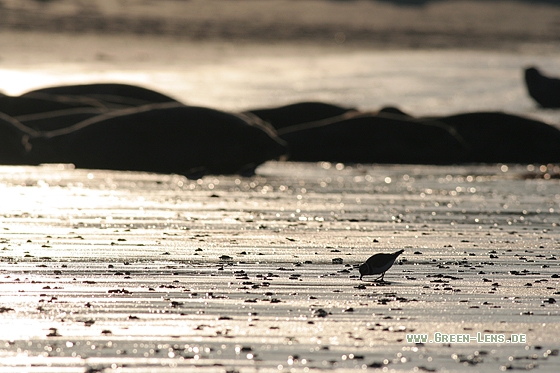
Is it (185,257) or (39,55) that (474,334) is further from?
(39,55)

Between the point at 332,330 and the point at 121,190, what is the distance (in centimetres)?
1124

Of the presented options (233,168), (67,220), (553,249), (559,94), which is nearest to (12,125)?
(233,168)

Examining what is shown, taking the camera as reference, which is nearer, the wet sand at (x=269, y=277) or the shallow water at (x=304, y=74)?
the wet sand at (x=269, y=277)

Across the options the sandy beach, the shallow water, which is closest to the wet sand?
the sandy beach

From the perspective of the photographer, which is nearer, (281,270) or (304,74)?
(281,270)

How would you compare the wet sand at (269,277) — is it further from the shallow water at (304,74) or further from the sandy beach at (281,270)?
the shallow water at (304,74)

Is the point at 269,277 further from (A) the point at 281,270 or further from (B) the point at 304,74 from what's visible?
(B) the point at 304,74

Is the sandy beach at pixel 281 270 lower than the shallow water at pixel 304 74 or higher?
lower

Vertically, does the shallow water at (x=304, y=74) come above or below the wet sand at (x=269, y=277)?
above

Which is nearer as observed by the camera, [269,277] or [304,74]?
[269,277]

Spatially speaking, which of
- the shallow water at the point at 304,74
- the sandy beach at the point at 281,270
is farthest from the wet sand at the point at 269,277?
the shallow water at the point at 304,74

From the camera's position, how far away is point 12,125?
2458cm

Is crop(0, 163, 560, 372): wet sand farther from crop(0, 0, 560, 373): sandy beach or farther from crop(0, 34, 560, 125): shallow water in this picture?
crop(0, 34, 560, 125): shallow water

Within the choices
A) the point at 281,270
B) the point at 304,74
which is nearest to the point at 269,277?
the point at 281,270
